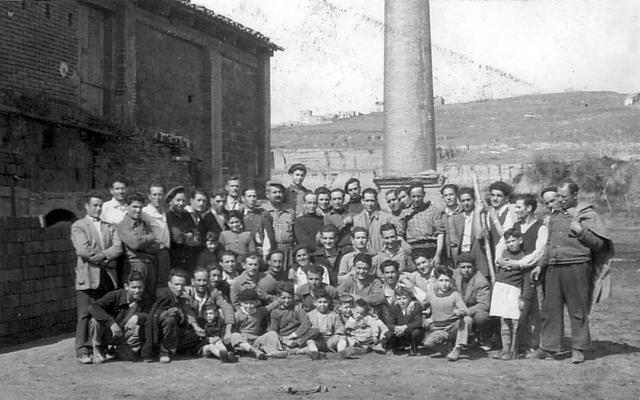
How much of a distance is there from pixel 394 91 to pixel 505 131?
149 feet

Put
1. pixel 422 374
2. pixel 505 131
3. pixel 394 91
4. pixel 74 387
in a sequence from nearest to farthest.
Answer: pixel 74 387 → pixel 422 374 → pixel 394 91 → pixel 505 131

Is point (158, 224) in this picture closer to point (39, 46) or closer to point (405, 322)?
point (405, 322)

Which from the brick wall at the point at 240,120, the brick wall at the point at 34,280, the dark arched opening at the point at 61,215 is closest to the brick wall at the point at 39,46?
the dark arched opening at the point at 61,215

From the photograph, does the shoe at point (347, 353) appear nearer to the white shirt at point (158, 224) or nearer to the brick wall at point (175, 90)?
the white shirt at point (158, 224)

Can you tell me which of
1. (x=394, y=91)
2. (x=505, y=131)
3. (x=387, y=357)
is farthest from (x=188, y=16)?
(x=505, y=131)

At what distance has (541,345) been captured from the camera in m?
7.20

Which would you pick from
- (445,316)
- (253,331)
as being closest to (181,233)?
(253,331)

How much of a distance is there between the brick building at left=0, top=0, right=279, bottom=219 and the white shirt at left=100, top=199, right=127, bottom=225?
2802mm

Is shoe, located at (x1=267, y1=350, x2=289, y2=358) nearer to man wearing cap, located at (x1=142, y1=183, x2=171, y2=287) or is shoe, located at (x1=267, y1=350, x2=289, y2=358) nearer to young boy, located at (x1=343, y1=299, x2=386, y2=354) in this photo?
young boy, located at (x1=343, y1=299, x2=386, y2=354)

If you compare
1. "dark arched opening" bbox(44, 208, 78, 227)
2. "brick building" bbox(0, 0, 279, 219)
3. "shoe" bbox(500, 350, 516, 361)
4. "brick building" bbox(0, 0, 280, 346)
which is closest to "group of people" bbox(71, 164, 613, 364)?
"shoe" bbox(500, 350, 516, 361)

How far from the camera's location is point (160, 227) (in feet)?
25.1

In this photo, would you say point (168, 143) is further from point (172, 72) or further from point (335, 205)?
point (335, 205)

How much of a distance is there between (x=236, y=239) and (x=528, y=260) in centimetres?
298

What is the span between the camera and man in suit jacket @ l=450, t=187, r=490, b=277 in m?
7.79
